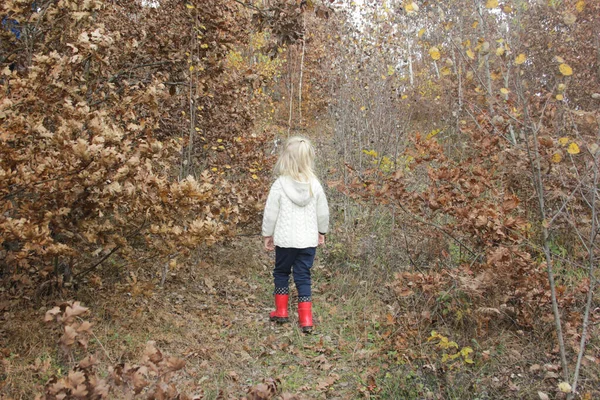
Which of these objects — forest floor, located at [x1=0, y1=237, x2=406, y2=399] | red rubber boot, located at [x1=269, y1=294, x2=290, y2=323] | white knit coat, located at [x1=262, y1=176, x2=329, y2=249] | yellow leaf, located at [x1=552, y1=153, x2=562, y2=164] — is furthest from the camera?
red rubber boot, located at [x1=269, y1=294, x2=290, y2=323]

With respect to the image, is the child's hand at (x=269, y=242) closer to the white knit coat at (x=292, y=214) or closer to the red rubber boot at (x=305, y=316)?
the white knit coat at (x=292, y=214)

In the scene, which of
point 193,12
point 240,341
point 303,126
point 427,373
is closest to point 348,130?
point 193,12

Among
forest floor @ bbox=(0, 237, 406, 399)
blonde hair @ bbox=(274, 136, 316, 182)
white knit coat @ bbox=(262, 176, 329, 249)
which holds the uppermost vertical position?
blonde hair @ bbox=(274, 136, 316, 182)

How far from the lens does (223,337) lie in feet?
13.2

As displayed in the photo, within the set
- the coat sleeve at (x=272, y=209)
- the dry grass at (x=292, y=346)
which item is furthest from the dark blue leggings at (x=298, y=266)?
the dry grass at (x=292, y=346)

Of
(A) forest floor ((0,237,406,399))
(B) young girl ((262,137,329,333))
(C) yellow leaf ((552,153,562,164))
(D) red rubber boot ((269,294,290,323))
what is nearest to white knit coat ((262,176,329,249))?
(B) young girl ((262,137,329,333))

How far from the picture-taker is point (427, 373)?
3172mm

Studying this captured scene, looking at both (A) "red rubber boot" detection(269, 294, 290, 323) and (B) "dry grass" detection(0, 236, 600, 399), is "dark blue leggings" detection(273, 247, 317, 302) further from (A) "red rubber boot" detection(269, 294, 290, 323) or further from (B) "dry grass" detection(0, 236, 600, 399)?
(B) "dry grass" detection(0, 236, 600, 399)

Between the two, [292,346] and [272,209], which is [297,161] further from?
[292,346]

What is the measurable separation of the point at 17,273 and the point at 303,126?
9.09 meters

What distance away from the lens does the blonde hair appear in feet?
14.2

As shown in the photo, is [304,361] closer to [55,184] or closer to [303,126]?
[55,184]

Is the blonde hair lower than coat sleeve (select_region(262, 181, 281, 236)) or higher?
higher

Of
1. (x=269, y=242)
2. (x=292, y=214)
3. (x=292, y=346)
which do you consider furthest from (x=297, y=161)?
(x=292, y=346)
